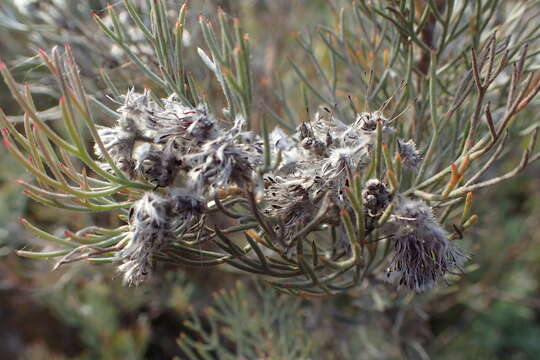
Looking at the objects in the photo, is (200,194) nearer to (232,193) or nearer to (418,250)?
(232,193)

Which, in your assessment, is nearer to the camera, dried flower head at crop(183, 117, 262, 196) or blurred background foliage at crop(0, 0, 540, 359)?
dried flower head at crop(183, 117, 262, 196)

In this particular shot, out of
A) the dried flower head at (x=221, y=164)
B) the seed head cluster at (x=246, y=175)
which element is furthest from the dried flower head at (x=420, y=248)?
the dried flower head at (x=221, y=164)

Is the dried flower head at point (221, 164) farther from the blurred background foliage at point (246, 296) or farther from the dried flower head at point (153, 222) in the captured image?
the blurred background foliage at point (246, 296)

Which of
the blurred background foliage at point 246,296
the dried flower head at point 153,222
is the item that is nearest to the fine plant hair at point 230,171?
the dried flower head at point 153,222

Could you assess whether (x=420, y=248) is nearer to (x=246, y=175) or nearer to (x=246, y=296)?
(x=246, y=175)

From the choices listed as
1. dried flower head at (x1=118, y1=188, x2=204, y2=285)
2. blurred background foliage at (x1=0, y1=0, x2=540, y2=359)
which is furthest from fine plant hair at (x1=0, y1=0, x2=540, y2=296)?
blurred background foliage at (x1=0, y1=0, x2=540, y2=359)

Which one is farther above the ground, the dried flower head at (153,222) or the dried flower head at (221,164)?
the dried flower head at (221,164)

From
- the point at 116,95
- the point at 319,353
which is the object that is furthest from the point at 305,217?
the point at 319,353

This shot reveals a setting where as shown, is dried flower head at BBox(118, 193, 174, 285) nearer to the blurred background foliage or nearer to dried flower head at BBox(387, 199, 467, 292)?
dried flower head at BBox(387, 199, 467, 292)

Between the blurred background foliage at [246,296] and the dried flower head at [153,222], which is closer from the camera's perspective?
the dried flower head at [153,222]
